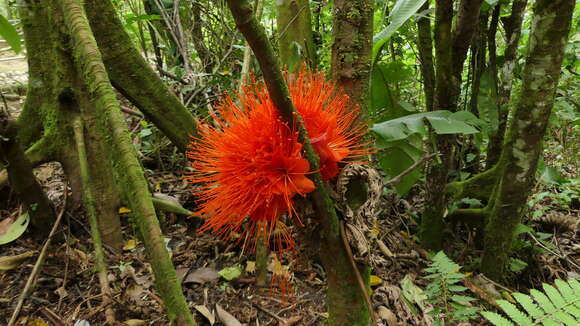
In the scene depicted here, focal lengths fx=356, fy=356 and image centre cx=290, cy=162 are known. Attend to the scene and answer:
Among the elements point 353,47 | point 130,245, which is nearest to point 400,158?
point 353,47

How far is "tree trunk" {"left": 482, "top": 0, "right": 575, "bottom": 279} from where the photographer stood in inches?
67.5

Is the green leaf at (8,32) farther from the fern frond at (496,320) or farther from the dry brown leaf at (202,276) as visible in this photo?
the fern frond at (496,320)

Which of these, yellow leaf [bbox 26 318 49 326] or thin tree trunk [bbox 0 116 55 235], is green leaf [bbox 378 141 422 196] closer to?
yellow leaf [bbox 26 318 49 326]

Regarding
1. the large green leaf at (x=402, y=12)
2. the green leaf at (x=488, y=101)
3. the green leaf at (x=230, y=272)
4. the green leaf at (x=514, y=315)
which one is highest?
the large green leaf at (x=402, y=12)

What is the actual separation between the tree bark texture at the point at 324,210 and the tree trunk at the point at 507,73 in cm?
191

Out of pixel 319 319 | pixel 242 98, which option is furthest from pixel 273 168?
pixel 319 319

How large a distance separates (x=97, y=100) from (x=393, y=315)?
5.39 feet

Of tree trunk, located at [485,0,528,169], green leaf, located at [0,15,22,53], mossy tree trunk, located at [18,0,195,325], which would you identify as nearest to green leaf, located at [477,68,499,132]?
tree trunk, located at [485,0,528,169]

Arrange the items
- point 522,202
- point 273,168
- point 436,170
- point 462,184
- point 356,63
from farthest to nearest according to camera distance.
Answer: point 462,184 → point 436,170 → point 522,202 → point 356,63 → point 273,168

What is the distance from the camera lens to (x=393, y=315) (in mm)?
1809

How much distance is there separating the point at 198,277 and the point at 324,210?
1307mm

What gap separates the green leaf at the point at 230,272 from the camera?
1983 mm

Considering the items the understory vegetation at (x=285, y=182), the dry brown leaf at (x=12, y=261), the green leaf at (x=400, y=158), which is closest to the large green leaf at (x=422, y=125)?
the understory vegetation at (x=285, y=182)

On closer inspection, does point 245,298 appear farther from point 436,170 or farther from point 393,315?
point 436,170
